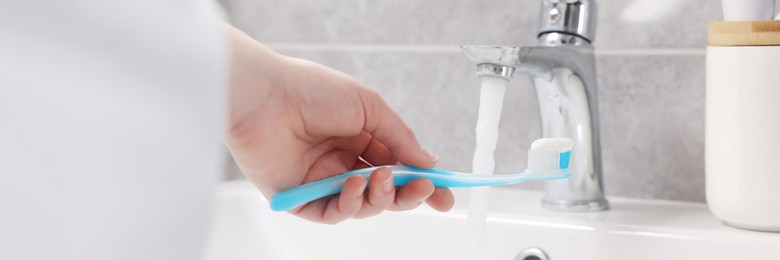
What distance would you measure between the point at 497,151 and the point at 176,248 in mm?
592

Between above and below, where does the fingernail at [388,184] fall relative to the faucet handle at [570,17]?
below

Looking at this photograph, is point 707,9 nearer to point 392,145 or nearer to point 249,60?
point 392,145

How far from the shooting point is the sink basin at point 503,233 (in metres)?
0.59

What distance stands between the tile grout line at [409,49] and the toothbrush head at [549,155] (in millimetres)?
192

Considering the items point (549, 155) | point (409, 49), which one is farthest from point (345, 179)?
point (409, 49)

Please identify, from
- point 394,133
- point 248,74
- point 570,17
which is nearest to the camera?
point 248,74

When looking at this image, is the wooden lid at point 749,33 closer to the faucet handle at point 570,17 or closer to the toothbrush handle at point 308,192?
the faucet handle at point 570,17

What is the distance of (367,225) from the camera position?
2.26 feet

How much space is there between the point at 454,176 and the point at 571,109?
19 cm

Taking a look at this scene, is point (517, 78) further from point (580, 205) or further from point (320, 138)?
point (320, 138)

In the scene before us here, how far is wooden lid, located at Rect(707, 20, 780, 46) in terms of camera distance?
55cm

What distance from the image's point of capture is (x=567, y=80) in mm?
643

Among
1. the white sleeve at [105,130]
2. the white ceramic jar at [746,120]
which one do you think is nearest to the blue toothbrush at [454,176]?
the white ceramic jar at [746,120]

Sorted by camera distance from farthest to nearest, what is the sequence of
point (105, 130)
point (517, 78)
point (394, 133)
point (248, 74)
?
point (517, 78) → point (394, 133) → point (248, 74) → point (105, 130)
